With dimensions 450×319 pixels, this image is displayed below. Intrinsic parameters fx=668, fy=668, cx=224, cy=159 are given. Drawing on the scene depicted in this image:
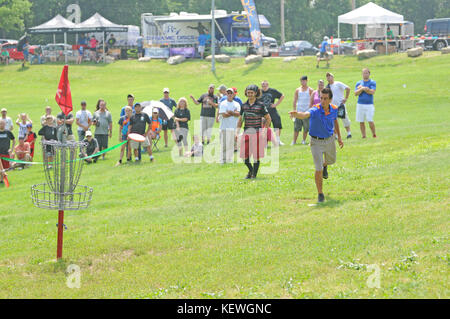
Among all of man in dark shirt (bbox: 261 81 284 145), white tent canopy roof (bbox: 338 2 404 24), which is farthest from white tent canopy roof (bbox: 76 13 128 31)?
man in dark shirt (bbox: 261 81 284 145)

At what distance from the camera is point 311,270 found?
728 cm

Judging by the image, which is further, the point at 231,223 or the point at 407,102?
the point at 407,102

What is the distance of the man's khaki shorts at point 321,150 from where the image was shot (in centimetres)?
1044

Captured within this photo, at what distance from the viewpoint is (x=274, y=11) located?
75.0 metres

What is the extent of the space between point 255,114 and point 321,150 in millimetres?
2454

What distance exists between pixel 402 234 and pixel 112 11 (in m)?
67.6

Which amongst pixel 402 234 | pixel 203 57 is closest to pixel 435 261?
pixel 402 234

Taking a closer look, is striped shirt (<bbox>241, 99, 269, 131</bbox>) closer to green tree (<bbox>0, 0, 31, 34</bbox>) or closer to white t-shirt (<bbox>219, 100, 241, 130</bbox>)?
white t-shirt (<bbox>219, 100, 241, 130</bbox>)

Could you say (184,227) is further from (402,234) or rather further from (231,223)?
(402,234)

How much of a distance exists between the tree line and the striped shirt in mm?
59751

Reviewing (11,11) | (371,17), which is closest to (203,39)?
(371,17)

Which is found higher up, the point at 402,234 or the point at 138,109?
the point at 138,109

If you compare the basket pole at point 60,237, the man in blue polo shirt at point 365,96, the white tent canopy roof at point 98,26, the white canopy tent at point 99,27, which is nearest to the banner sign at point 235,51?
the white canopy tent at point 99,27

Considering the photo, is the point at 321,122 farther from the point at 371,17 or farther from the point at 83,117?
the point at 371,17
